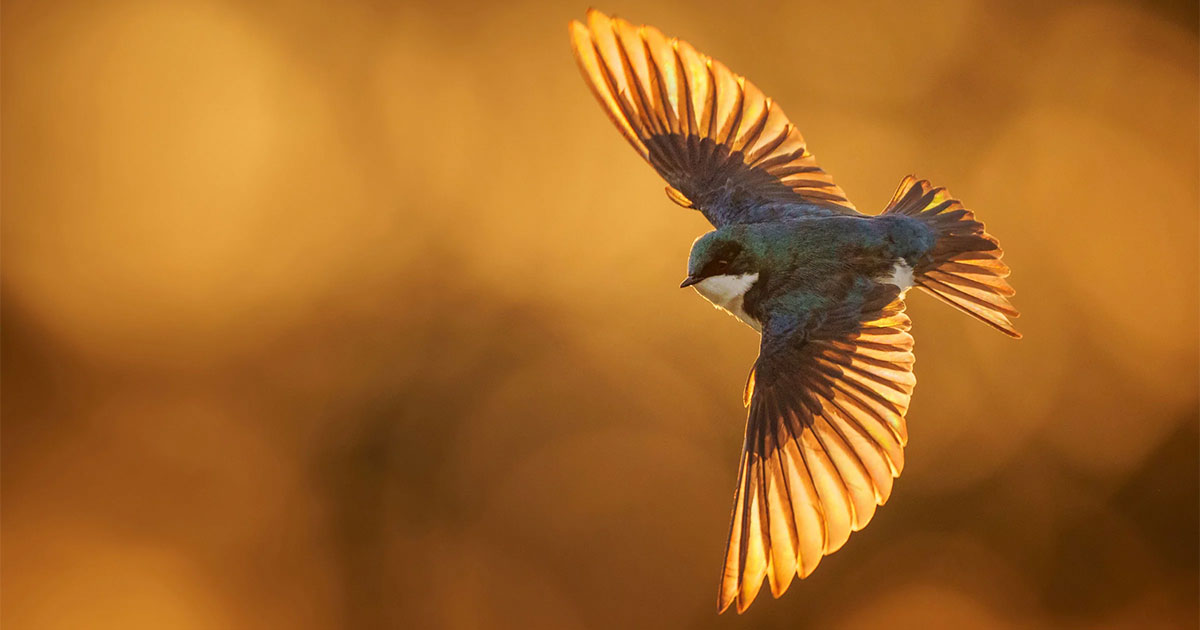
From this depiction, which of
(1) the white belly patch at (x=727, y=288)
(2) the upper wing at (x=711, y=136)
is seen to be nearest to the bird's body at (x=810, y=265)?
(1) the white belly patch at (x=727, y=288)

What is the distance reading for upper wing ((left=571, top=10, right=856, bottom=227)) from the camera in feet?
7.57

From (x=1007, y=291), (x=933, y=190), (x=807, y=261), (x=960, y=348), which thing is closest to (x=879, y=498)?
(x=807, y=261)

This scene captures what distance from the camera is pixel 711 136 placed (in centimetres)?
247

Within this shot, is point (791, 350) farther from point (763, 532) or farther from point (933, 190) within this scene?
point (933, 190)

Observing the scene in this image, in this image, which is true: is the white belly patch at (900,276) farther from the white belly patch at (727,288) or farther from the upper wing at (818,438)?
the white belly patch at (727,288)

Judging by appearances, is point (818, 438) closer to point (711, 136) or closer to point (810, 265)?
point (810, 265)

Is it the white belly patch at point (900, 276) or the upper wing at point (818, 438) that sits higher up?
the white belly patch at point (900, 276)

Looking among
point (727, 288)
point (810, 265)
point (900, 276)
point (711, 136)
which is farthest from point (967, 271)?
point (711, 136)

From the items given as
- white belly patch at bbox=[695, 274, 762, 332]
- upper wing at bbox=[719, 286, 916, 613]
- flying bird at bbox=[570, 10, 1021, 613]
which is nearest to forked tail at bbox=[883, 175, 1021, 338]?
flying bird at bbox=[570, 10, 1021, 613]

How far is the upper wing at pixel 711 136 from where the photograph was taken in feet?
7.57

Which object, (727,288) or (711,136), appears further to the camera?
(711,136)

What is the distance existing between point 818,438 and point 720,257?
0.39 meters

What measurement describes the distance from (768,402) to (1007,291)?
23.3 inches

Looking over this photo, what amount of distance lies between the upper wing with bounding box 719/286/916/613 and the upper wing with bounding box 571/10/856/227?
14.9 inches
